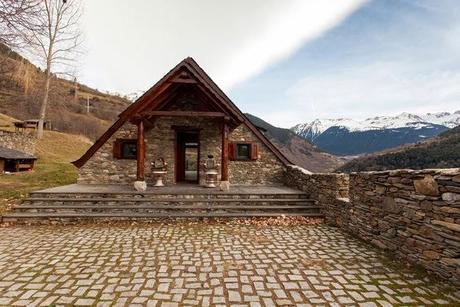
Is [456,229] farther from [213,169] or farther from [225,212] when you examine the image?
[213,169]

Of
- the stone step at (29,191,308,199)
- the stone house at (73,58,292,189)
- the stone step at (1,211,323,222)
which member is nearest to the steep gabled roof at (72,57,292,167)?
the stone house at (73,58,292,189)

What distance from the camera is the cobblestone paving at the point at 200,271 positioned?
12.5 ft

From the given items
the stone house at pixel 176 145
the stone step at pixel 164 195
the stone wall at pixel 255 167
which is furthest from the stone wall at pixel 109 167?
the stone wall at pixel 255 167

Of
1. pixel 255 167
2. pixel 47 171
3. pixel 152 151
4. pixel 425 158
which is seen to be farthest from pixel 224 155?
pixel 425 158

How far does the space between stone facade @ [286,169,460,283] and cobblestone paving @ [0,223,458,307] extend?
440mm

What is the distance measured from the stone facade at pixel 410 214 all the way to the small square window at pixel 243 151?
580 cm

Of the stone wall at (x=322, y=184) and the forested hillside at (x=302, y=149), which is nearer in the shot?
the stone wall at (x=322, y=184)

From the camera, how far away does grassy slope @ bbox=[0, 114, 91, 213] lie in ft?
32.9

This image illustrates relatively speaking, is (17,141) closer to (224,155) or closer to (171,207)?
(171,207)

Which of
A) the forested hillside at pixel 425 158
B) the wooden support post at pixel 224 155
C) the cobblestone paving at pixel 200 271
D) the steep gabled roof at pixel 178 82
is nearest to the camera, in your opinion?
the cobblestone paving at pixel 200 271

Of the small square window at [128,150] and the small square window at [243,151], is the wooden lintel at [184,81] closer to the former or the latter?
the small square window at [128,150]

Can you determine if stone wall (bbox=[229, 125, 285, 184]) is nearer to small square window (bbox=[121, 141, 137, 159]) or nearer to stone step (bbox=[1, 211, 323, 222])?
stone step (bbox=[1, 211, 323, 222])

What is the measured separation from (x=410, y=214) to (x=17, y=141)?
2514 centimetres

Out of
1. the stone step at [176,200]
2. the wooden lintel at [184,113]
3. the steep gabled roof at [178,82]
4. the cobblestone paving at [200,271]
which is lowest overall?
the cobblestone paving at [200,271]
